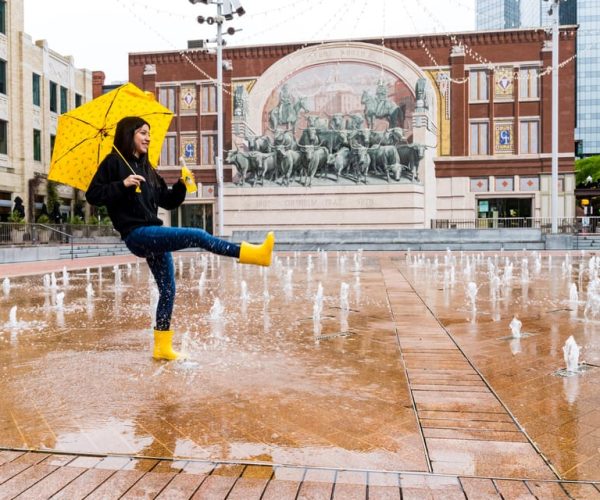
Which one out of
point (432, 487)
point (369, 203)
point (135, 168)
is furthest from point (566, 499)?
point (369, 203)

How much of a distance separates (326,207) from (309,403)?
3259cm

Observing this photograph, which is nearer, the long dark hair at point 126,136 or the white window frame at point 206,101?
the long dark hair at point 126,136

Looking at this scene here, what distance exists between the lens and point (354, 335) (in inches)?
256

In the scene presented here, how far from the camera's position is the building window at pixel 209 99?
1789 inches

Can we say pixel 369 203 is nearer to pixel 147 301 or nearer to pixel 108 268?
pixel 108 268

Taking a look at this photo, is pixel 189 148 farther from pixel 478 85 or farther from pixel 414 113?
pixel 478 85

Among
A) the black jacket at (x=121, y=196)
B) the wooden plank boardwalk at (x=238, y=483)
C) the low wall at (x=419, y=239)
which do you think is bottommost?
the wooden plank boardwalk at (x=238, y=483)

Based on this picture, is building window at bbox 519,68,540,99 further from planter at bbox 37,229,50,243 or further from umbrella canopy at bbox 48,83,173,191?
umbrella canopy at bbox 48,83,173,191

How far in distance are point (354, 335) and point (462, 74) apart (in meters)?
39.4

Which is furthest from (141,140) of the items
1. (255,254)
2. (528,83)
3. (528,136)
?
(528,83)

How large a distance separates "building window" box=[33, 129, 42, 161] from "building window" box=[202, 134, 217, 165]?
1159 cm

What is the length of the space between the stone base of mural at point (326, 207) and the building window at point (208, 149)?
28.2ft

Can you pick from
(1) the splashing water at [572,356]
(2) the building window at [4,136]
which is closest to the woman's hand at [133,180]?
(1) the splashing water at [572,356]

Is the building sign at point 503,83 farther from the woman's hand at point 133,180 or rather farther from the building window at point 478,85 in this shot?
the woman's hand at point 133,180
